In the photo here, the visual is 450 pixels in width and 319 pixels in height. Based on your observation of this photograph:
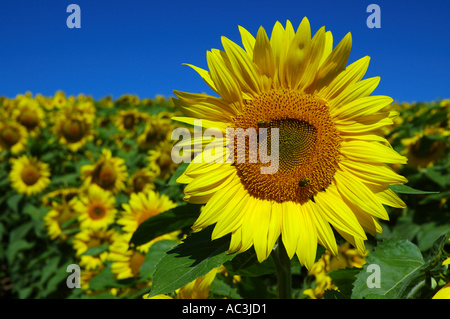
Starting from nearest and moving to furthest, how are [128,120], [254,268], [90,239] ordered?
[254,268], [90,239], [128,120]

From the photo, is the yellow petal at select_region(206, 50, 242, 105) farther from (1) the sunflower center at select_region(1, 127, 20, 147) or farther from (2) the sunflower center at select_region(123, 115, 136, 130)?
(1) the sunflower center at select_region(1, 127, 20, 147)

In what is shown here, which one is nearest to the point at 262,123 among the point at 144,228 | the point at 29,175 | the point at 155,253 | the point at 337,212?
the point at 337,212

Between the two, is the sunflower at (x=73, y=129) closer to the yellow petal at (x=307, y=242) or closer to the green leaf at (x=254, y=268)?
the green leaf at (x=254, y=268)

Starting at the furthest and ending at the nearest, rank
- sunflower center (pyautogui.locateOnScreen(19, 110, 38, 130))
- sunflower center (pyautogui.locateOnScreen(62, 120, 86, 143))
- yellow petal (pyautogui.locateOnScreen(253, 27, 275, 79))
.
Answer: sunflower center (pyautogui.locateOnScreen(19, 110, 38, 130)) → sunflower center (pyautogui.locateOnScreen(62, 120, 86, 143)) → yellow petal (pyautogui.locateOnScreen(253, 27, 275, 79))

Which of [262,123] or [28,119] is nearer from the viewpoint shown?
[262,123]

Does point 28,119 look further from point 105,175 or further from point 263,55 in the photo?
point 263,55

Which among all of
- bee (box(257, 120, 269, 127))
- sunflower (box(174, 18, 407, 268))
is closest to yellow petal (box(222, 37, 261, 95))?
sunflower (box(174, 18, 407, 268))
